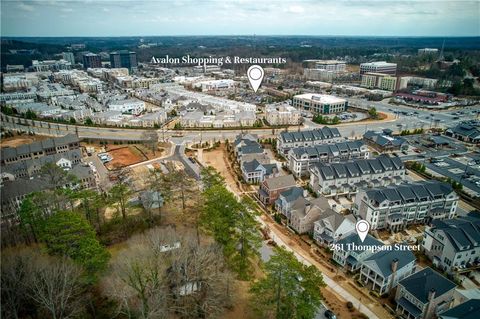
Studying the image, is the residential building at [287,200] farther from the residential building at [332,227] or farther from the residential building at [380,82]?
the residential building at [380,82]

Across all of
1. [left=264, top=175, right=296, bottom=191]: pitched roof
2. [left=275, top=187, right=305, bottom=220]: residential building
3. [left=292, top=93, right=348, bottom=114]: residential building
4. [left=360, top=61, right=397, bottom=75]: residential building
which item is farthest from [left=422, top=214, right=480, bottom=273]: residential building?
[left=360, top=61, right=397, bottom=75]: residential building

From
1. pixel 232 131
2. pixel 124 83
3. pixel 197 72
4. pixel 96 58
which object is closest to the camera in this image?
pixel 232 131

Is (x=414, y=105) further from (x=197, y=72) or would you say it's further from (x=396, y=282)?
(x=197, y=72)

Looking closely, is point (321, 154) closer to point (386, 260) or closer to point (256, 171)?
point (256, 171)

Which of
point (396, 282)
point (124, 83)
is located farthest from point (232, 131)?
point (124, 83)

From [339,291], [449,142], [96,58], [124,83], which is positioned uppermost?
[96,58]

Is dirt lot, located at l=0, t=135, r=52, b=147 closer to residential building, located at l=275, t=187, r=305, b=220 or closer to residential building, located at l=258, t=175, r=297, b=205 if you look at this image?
residential building, located at l=258, t=175, r=297, b=205
